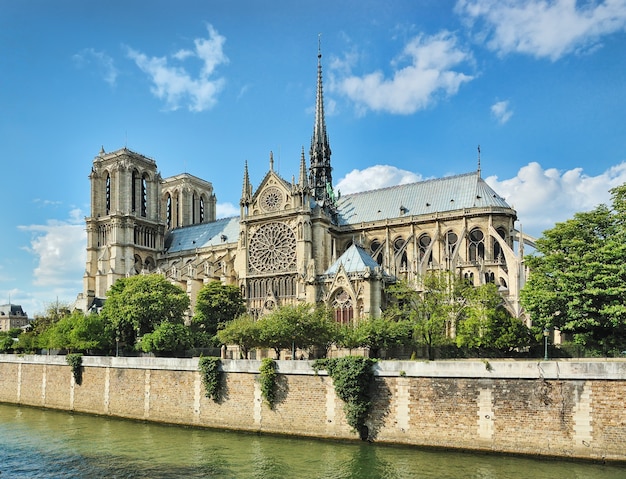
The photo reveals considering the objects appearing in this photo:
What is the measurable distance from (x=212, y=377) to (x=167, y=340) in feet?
49.7

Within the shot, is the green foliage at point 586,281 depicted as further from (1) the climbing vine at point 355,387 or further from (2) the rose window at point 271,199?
(2) the rose window at point 271,199

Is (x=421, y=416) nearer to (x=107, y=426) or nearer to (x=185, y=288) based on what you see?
(x=107, y=426)

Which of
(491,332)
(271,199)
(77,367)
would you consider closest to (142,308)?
(77,367)

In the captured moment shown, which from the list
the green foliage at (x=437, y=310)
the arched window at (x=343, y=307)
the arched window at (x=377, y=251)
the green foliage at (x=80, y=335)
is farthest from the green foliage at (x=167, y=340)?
the arched window at (x=377, y=251)

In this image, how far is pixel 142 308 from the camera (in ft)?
177

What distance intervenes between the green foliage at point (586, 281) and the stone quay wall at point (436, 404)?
7.29 metres

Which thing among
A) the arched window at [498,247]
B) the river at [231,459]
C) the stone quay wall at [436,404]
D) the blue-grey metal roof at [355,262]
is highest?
the arched window at [498,247]

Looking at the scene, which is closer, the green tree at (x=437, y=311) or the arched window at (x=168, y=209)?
the green tree at (x=437, y=311)

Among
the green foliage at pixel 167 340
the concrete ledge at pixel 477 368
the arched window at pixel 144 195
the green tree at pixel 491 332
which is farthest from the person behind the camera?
the arched window at pixel 144 195

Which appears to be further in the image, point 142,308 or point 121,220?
point 121,220

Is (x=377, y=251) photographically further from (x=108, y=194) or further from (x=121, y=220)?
(x=108, y=194)

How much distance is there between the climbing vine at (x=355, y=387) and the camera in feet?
99.8

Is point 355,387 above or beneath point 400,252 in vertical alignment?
beneath

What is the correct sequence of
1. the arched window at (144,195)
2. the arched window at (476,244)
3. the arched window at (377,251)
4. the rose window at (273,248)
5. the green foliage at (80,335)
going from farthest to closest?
1. the arched window at (144,195)
2. the arched window at (377,251)
3. the rose window at (273,248)
4. the arched window at (476,244)
5. the green foliage at (80,335)
